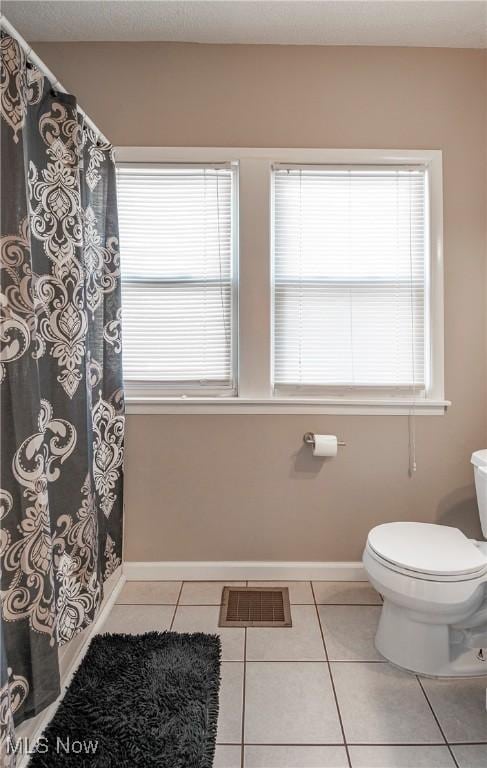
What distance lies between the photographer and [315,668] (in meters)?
1.58

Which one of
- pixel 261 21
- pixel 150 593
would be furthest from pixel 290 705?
pixel 261 21

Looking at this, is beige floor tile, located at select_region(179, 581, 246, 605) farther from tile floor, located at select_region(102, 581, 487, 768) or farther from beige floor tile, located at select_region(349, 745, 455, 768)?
beige floor tile, located at select_region(349, 745, 455, 768)

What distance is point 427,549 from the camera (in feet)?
5.22

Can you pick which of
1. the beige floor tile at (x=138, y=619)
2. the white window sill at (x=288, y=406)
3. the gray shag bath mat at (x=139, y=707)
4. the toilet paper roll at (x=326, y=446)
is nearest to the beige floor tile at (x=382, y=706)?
the gray shag bath mat at (x=139, y=707)

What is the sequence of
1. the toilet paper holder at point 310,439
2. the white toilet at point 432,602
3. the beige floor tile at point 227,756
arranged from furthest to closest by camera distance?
the toilet paper holder at point 310,439, the white toilet at point 432,602, the beige floor tile at point 227,756

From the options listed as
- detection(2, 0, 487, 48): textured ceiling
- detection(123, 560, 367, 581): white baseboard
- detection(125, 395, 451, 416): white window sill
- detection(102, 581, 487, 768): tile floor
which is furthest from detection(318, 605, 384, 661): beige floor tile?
detection(2, 0, 487, 48): textured ceiling

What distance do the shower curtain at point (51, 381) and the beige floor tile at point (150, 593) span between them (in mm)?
250

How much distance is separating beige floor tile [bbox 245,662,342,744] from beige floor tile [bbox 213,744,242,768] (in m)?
0.05

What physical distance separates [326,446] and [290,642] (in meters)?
0.82

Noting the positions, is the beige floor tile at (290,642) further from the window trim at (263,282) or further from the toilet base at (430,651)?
the window trim at (263,282)

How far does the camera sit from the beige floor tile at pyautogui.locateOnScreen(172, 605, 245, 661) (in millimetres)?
1668

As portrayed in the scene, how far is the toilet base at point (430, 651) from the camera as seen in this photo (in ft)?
5.06

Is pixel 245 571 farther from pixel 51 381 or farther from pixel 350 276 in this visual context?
pixel 350 276

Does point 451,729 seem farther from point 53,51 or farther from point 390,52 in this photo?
point 53,51
